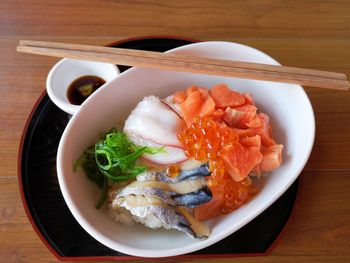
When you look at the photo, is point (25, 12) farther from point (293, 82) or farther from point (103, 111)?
point (293, 82)

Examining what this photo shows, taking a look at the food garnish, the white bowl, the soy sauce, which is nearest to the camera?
the white bowl

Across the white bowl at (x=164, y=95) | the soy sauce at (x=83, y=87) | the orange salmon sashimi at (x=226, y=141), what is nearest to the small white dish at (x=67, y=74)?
the soy sauce at (x=83, y=87)

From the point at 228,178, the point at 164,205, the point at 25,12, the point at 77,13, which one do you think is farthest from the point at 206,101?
the point at 25,12

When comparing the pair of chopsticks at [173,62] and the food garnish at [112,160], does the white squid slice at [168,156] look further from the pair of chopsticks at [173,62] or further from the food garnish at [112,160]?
the pair of chopsticks at [173,62]

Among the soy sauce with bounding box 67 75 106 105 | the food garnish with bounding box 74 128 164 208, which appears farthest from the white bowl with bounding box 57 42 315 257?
the soy sauce with bounding box 67 75 106 105

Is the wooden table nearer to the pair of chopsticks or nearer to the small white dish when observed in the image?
the small white dish

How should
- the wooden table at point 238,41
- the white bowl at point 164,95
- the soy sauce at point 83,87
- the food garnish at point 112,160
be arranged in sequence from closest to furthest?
the white bowl at point 164,95 → the food garnish at point 112,160 → the wooden table at point 238,41 → the soy sauce at point 83,87

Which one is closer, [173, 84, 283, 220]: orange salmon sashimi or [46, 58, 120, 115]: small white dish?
A: [173, 84, 283, 220]: orange salmon sashimi
